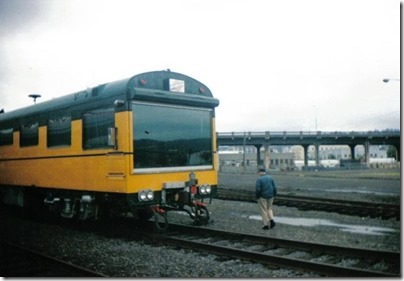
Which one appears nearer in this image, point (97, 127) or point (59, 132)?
point (97, 127)

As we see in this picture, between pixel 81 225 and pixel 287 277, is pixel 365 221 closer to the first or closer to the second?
pixel 287 277

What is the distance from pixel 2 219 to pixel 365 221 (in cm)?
1114

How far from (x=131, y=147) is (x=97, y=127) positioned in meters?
1.36

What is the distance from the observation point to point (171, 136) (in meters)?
9.09

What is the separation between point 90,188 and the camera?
30.6 ft

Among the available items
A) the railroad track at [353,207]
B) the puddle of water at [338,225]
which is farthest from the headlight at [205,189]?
the railroad track at [353,207]

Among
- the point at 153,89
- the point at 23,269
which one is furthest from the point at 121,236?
the point at 153,89

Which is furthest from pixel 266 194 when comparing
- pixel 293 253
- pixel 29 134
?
pixel 29 134

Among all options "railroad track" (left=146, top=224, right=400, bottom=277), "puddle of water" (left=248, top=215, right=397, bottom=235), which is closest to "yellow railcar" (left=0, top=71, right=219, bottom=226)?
"railroad track" (left=146, top=224, right=400, bottom=277)

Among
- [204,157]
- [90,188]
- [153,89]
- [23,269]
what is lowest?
[23,269]

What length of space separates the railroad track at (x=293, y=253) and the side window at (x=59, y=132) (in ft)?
11.0

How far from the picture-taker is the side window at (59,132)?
1016 cm

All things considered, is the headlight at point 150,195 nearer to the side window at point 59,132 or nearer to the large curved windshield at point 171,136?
the large curved windshield at point 171,136

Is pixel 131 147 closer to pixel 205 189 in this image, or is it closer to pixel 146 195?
pixel 146 195
